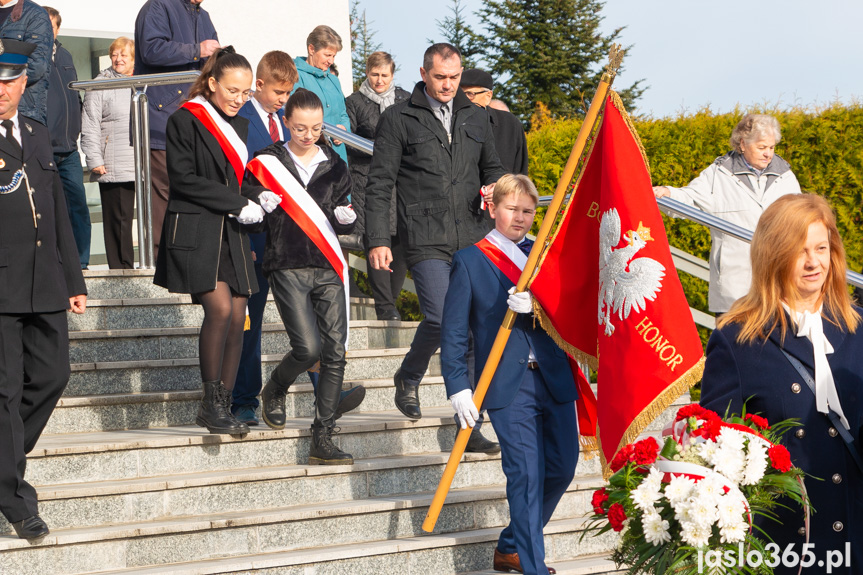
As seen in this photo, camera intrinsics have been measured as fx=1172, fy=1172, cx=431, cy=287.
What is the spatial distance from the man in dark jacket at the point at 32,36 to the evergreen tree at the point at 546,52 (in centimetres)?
2512

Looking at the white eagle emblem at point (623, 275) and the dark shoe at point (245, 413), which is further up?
the white eagle emblem at point (623, 275)

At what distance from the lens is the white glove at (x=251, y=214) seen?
611 centimetres

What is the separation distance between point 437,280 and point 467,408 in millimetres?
1326

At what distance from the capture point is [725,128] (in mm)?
10102

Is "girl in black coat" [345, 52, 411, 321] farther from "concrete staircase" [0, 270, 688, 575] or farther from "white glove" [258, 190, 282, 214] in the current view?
"white glove" [258, 190, 282, 214]

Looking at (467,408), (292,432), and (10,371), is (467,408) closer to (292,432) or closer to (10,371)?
(292,432)

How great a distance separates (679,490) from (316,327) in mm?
3236

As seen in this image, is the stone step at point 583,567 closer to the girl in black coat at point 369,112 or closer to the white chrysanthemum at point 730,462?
the white chrysanthemum at point 730,462

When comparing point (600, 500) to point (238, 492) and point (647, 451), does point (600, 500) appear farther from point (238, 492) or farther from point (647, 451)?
point (238, 492)

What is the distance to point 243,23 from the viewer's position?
533 inches

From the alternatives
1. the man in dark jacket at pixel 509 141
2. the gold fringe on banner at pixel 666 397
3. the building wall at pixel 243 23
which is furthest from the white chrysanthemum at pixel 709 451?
the building wall at pixel 243 23

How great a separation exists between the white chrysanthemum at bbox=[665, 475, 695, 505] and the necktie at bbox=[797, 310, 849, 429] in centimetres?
54

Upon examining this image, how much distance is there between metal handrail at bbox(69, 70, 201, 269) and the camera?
330 inches

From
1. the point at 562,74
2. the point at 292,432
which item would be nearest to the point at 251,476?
the point at 292,432
